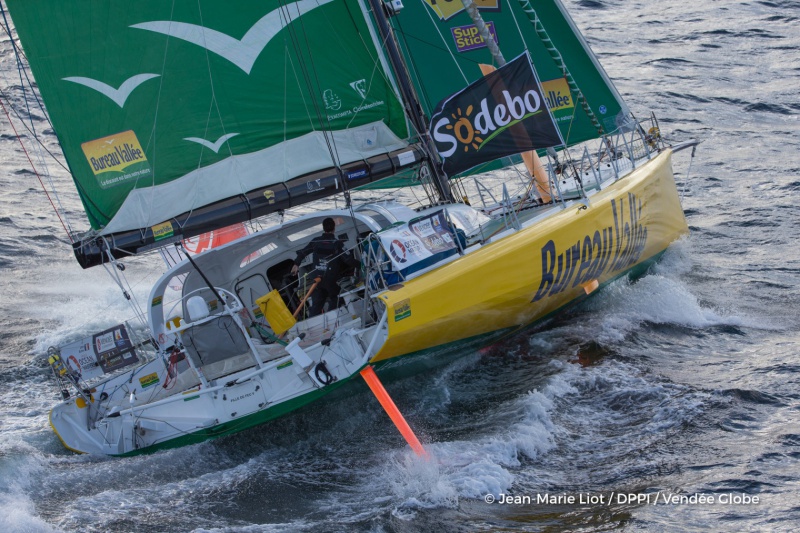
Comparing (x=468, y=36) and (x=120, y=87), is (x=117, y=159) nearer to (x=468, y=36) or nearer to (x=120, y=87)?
(x=120, y=87)

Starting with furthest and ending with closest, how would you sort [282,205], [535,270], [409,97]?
[409,97]
[282,205]
[535,270]

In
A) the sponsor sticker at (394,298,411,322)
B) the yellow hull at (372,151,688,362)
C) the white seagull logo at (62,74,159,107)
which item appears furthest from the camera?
the white seagull logo at (62,74,159,107)

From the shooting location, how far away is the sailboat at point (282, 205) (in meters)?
8.53

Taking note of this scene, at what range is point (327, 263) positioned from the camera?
374 inches

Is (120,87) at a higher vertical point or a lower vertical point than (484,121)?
higher

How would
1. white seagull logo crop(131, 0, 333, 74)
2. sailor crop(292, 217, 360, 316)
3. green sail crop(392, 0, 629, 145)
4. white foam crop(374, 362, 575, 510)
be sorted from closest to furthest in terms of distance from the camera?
white foam crop(374, 362, 575, 510)
sailor crop(292, 217, 360, 316)
white seagull logo crop(131, 0, 333, 74)
green sail crop(392, 0, 629, 145)

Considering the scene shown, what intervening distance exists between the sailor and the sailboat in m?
0.02

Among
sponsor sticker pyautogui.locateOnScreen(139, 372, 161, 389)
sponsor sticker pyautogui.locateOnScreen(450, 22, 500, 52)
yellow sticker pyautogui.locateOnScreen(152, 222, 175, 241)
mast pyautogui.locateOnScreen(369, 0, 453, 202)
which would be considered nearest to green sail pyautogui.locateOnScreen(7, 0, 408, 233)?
yellow sticker pyautogui.locateOnScreen(152, 222, 175, 241)

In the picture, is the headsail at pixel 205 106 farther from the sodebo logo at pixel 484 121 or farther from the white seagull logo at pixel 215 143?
the sodebo logo at pixel 484 121

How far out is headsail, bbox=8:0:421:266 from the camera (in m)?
9.59

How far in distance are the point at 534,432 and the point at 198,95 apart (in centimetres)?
511

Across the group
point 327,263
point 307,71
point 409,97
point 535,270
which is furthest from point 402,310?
point 307,71

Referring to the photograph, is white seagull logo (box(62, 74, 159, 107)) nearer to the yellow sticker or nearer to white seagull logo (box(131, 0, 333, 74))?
white seagull logo (box(131, 0, 333, 74))

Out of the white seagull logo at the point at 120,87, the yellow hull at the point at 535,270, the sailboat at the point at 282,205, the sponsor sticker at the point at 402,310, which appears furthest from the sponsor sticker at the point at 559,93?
the white seagull logo at the point at 120,87
